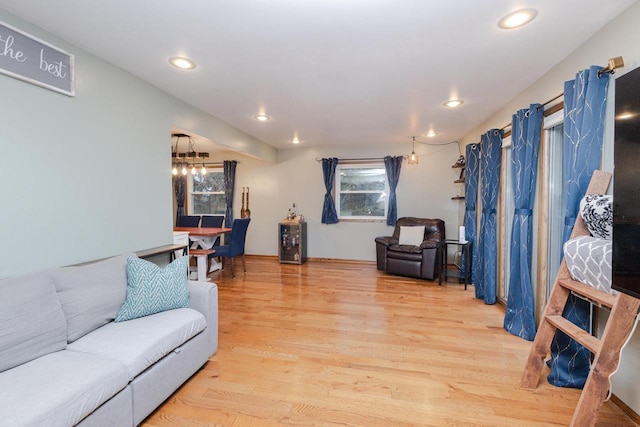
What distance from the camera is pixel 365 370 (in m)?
2.17

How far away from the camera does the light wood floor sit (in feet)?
5.62

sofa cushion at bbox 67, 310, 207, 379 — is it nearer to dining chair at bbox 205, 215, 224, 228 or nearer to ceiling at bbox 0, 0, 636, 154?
ceiling at bbox 0, 0, 636, 154

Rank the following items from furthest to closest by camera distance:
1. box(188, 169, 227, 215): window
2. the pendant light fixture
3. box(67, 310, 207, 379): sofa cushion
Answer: box(188, 169, 227, 215): window < the pendant light fixture < box(67, 310, 207, 379): sofa cushion

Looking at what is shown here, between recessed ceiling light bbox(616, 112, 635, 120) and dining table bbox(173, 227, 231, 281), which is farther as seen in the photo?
dining table bbox(173, 227, 231, 281)

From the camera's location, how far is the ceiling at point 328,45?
1.68m

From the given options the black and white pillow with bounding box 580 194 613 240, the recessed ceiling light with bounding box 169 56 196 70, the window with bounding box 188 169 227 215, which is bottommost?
the black and white pillow with bounding box 580 194 613 240

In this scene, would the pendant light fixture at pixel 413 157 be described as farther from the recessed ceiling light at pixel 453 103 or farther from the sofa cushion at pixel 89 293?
the sofa cushion at pixel 89 293

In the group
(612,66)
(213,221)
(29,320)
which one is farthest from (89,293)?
(213,221)

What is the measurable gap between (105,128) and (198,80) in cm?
88

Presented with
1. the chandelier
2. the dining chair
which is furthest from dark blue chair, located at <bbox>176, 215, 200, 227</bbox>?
the chandelier

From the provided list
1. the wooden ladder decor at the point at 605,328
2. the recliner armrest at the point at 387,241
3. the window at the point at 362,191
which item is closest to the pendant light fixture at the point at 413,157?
the window at the point at 362,191

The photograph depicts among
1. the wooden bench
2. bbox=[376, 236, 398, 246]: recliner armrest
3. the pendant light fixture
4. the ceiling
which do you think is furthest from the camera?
the pendant light fixture

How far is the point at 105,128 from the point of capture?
2342 mm

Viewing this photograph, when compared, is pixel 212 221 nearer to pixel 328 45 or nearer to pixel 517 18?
pixel 328 45
